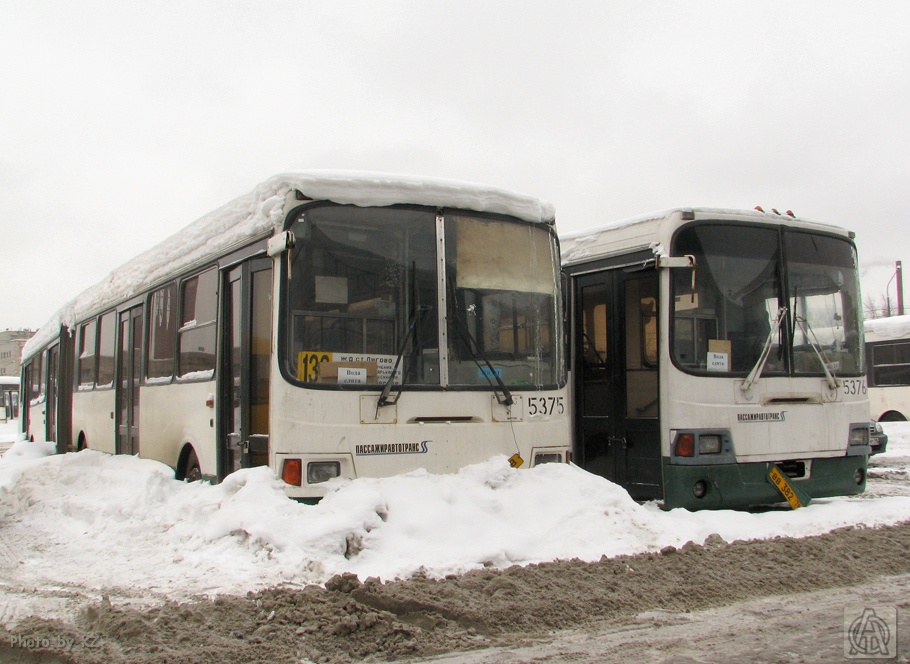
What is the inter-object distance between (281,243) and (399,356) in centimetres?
117

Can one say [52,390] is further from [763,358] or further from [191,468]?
[763,358]

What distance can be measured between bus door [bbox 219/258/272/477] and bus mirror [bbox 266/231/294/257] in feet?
1.29

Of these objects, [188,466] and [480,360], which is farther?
[188,466]

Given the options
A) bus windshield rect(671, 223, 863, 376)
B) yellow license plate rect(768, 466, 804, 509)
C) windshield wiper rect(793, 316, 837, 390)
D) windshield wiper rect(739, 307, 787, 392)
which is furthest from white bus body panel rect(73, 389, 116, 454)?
windshield wiper rect(793, 316, 837, 390)

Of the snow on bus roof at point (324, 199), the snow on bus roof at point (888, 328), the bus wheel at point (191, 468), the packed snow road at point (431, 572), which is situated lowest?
the packed snow road at point (431, 572)

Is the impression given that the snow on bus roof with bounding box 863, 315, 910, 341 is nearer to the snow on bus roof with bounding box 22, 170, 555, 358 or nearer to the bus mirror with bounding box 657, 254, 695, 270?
the bus mirror with bounding box 657, 254, 695, 270

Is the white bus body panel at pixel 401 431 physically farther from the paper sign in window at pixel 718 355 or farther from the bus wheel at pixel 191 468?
the bus wheel at pixel 191 468

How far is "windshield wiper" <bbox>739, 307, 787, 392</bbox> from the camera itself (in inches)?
329

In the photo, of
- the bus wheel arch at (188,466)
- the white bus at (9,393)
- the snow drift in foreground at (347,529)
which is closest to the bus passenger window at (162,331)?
the bus wheel arch at (188,466)

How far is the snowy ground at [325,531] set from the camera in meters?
5.36

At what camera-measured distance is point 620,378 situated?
907 centimetres

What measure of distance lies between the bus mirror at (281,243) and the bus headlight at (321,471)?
149cm

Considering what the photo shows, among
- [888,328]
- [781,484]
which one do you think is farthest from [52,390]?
[888,328]

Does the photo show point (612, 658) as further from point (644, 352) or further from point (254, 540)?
point (644, 352)
